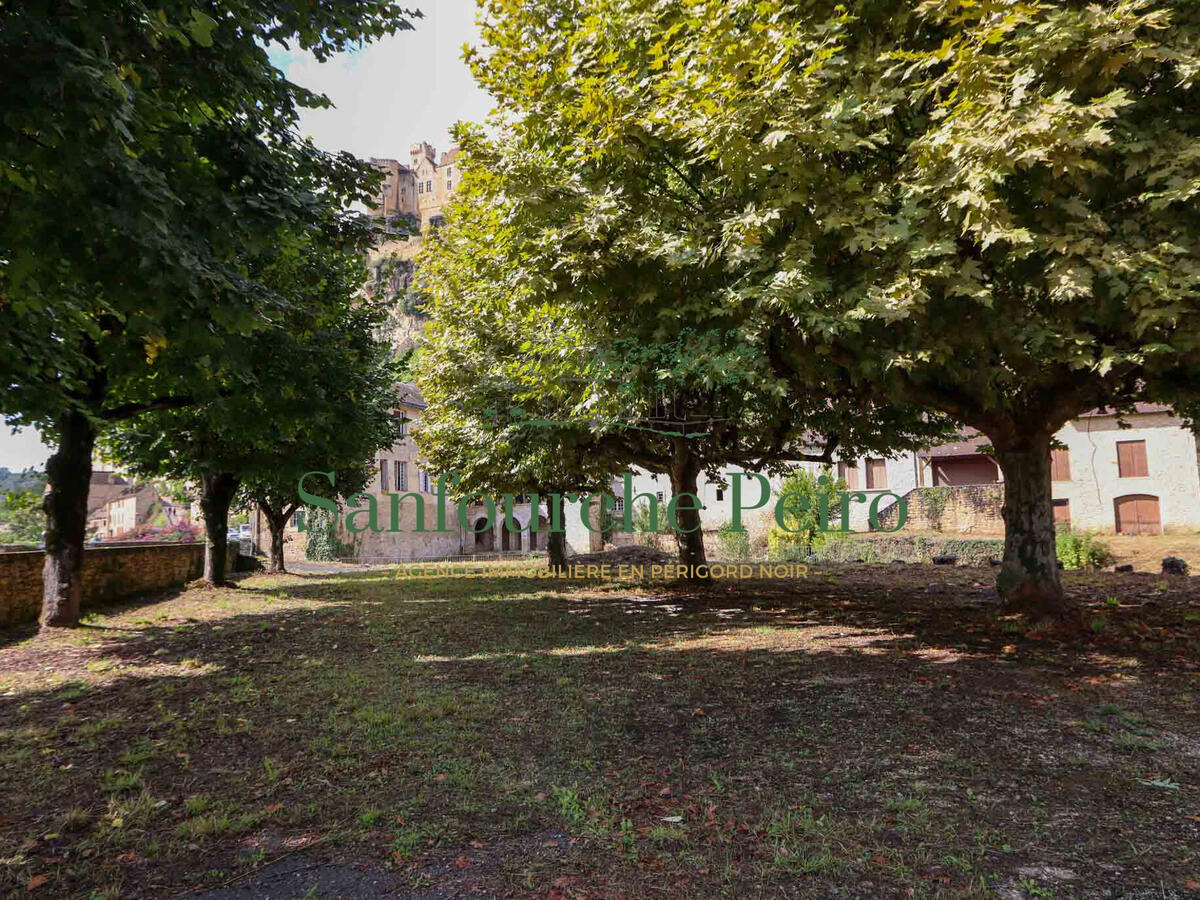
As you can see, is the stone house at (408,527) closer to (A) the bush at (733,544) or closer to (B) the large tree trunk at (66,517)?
(A) the bush at (733,544)

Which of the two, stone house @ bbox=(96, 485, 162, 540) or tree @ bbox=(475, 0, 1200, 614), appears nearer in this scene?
tree @ bbox=(475, 0, 1200, 614)

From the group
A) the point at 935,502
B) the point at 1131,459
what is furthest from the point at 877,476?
the point at 1131,459

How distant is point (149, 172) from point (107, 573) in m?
14.4

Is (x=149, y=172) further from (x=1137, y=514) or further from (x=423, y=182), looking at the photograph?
(x=423, y=182)

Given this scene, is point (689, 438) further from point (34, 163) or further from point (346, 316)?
point (34, 163)

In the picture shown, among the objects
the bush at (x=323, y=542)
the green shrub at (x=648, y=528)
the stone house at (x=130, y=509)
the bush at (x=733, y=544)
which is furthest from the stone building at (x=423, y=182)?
the bush at (x=733, y=544)

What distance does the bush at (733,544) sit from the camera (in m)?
25.9

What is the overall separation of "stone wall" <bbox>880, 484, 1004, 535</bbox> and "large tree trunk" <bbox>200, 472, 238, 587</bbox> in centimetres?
2257

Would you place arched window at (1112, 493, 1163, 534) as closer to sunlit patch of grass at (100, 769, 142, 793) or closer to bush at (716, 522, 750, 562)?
bush at (716, 522, 750, 562)

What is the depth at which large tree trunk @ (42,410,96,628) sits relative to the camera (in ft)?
35.3

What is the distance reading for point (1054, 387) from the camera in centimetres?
861

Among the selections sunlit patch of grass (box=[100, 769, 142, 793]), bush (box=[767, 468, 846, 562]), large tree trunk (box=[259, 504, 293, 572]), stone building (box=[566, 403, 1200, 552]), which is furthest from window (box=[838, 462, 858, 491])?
sunlit patch of grass (box=[100, 769, 142, 793])

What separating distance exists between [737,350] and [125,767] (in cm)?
584

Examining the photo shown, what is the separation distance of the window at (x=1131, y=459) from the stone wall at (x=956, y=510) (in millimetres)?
4347
